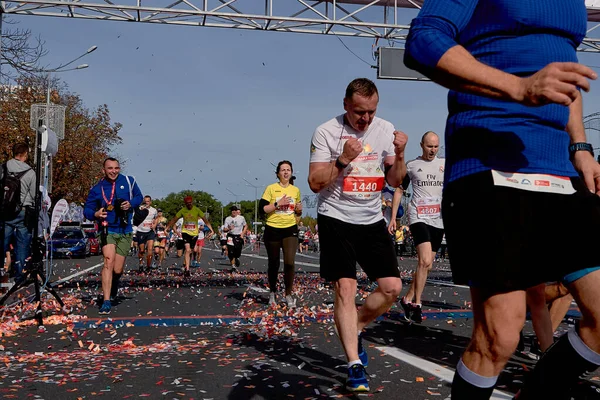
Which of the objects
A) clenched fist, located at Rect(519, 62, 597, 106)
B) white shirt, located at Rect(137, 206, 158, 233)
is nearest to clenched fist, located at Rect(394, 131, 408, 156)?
clenched fist, located at Rect(519, 62, 597, 106)

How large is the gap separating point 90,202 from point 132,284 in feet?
16.5

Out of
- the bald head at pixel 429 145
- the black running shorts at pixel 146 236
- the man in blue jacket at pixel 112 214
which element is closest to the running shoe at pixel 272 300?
the man in blue jacket at pixel 112 214

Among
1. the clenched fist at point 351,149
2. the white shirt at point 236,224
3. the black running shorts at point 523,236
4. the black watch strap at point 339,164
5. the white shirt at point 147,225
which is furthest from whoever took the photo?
the white shirt at point 236,224

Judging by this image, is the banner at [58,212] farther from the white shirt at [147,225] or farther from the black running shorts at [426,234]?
the white shirt at [147,225]

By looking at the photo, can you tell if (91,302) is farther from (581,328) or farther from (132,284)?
(581,328)

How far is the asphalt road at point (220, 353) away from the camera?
4.21 meters

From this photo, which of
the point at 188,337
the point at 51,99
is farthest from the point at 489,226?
the point at 51,99

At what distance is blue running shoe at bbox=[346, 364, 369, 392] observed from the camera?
4.01 meters

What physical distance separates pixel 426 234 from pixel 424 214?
0.76 feet

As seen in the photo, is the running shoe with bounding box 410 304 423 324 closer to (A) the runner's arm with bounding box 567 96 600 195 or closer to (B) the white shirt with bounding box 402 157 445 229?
(B) the white shirt with bounding box 402 157 445 229

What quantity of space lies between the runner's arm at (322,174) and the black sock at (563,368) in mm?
2336

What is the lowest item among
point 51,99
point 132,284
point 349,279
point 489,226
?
point 132,284

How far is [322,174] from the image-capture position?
4484 millimetres

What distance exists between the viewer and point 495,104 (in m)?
2.22
